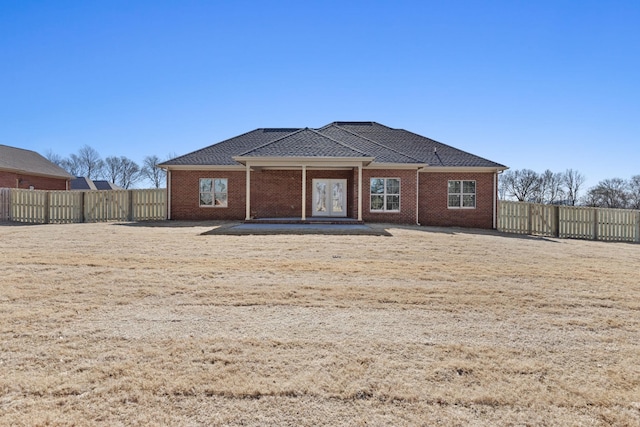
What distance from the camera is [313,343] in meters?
4.14

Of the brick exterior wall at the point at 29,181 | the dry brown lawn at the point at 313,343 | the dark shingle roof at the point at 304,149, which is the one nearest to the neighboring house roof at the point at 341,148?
the dark shingle roof at the point at 304,149

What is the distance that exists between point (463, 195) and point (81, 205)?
19355 millimetres

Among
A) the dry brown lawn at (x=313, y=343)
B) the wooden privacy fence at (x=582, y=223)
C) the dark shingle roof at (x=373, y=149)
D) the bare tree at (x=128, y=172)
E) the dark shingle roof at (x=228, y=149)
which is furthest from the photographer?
the bare tree at (x=128, y=172)

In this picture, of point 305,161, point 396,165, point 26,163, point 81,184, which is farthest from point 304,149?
point 81,184

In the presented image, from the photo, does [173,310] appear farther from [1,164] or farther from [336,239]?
[1,164]

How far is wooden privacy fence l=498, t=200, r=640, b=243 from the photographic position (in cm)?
1691

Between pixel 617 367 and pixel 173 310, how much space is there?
5.22 meters

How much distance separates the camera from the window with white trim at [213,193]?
18.5m

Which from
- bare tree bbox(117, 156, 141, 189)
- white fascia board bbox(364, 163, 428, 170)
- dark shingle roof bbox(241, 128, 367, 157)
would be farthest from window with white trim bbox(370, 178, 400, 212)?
bare tree bbox(117, 156, 141, 189)

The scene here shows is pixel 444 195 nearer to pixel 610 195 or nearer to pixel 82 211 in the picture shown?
pixel 82 211

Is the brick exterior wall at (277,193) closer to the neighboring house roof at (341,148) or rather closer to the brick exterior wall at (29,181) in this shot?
the neighboring house roof at (341,148)

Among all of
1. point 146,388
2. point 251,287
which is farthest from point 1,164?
point 146,388

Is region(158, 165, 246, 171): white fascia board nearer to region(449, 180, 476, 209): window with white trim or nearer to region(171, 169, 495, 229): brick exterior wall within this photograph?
region(171, 169, 495, 229): brick exterior wall

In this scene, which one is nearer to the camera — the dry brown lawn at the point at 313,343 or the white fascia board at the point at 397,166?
the dry brown lawn at the point at 313,343
